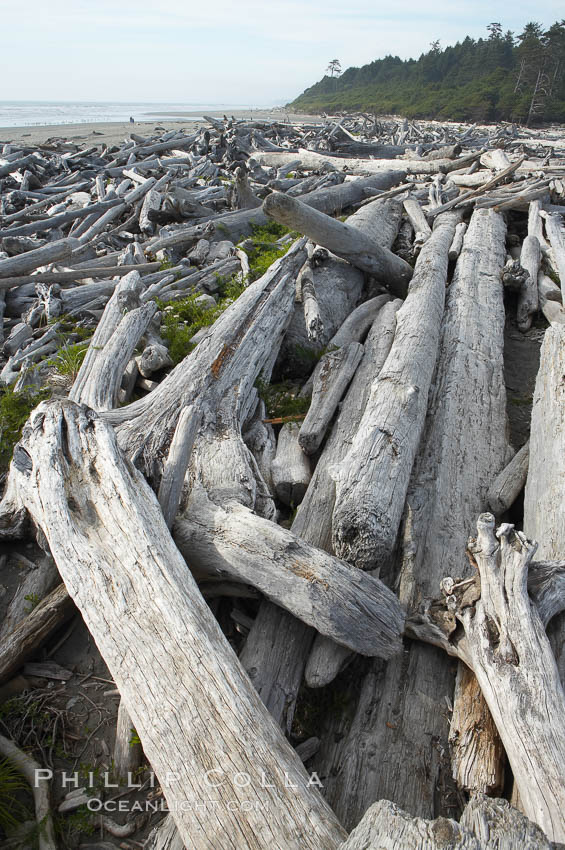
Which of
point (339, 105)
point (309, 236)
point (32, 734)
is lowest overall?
point (32, 734)

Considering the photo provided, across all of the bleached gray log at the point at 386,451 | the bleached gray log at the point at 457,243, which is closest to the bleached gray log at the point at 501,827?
the bleached gray log at the point at 386,451

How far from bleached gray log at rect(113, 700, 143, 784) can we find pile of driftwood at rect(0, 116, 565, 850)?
14 mm

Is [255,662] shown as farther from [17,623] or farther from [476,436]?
[476,436]

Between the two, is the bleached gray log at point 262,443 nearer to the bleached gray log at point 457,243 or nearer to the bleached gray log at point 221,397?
the bleached gray log at point 221,397

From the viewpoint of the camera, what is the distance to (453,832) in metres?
1.55

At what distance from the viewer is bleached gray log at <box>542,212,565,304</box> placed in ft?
24.3

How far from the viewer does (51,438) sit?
10.1 feet

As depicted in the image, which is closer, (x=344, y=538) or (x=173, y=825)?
(x=173, y=825)

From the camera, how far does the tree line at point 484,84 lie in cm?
4459

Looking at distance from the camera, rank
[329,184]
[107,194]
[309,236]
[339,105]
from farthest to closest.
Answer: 1. [339,105]
2. [329,184]
3. [107,194]
4. [309,236]

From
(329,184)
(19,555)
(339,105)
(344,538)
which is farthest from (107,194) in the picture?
(339,105)

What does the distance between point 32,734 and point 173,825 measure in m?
0.94

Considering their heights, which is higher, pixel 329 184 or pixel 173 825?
pixel 329 184

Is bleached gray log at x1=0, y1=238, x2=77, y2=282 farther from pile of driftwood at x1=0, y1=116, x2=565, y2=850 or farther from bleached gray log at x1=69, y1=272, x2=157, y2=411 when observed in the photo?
Answer: bleached gray log at x1=69, y1=272, x2=157, y2=411
